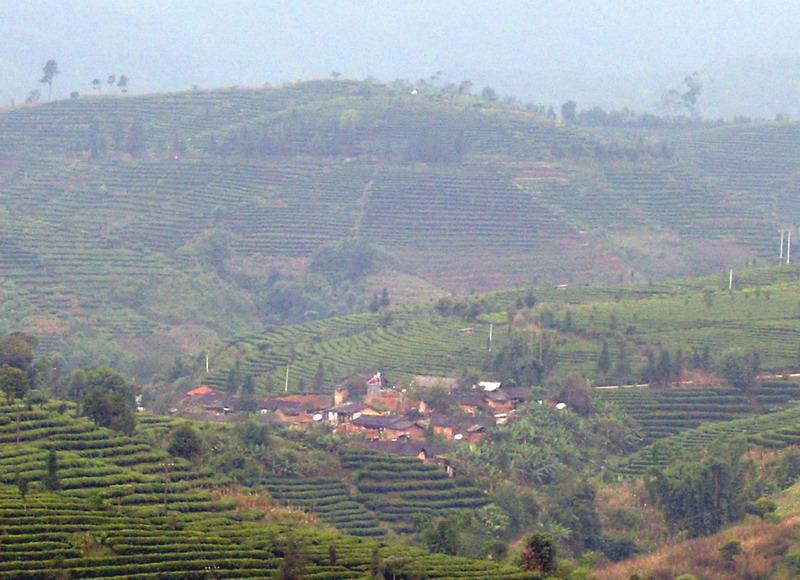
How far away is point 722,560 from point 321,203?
50301mm

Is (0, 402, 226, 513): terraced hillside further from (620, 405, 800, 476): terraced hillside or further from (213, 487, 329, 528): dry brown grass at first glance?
(620, 405, 800, 476): terraced hillside

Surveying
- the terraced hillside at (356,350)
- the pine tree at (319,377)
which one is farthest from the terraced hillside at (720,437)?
the pine tree at (319,377)

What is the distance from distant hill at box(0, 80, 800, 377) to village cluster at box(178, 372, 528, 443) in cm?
1359

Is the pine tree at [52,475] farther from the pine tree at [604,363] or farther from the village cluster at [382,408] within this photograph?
the pine tree at [604,363]

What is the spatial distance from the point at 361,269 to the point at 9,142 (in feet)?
69.0

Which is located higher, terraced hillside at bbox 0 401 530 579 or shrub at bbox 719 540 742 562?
terraced hillside at bbox 0 401 530 579

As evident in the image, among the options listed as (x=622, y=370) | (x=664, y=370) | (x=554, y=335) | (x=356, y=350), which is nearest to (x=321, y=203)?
(x=356, y=350)

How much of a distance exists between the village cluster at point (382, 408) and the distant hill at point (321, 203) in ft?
44.6

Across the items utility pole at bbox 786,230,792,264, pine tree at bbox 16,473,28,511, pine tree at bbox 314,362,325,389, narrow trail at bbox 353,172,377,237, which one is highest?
pine tree at bbox 16,473,28,511

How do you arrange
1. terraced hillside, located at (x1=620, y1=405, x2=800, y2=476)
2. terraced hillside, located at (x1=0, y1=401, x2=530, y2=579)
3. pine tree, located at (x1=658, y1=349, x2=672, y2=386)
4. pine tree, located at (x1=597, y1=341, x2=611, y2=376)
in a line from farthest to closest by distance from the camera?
pine tree, located at (x1=597, y1=341, x2=611, y2=376) → pine tree, located at (x1=658, y1=349, x2=672, y2=386) → terraced hillside, located at (x1=620, y1=405, x2=800, y2=476) → terraced hillside, located at (x1=0, y1=401, x2=530, y2=579)

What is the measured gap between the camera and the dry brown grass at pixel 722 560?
106ft

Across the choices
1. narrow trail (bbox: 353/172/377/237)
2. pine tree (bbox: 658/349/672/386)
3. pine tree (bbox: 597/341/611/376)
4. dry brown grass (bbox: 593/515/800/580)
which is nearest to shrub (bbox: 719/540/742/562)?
dry brown grass (bbox: 593/515/800/580)

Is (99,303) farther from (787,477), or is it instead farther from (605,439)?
(787,477)

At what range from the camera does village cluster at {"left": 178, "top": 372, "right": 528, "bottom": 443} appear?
4519 centimetres
